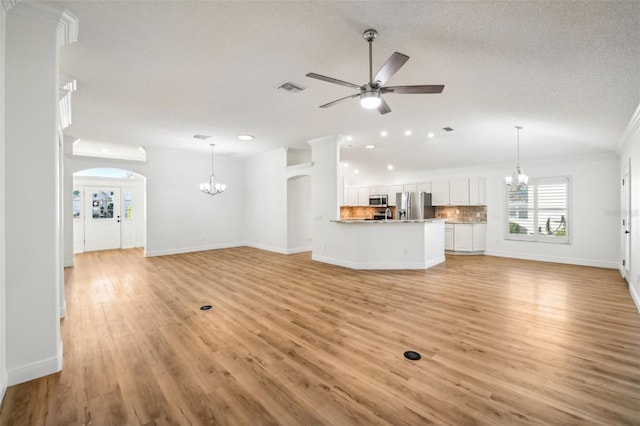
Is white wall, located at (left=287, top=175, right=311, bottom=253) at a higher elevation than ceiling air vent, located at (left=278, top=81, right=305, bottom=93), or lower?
lower

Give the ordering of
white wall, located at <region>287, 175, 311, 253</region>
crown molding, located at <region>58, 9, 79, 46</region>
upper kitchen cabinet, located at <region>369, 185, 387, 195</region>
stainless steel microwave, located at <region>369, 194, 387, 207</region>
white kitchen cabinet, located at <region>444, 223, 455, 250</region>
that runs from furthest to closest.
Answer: upper kitchen cabinet, located at <region>369, 185, 387, 195</region> → stainless steel microwave, located at <region>369, 194, 387, 207</region> → white kitchen cabinet, located at <region>444, 223, 455, 250</region> → white wall, located at <region>287, 175, 311, 253</region> → crown molding, located at <region>58, 9, 79, 46</region>

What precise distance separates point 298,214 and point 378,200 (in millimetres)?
3283

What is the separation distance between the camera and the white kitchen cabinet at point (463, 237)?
26.7ft

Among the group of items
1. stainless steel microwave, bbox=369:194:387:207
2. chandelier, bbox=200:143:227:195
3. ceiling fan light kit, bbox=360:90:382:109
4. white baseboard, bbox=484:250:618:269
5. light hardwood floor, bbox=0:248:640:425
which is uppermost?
ceiling fan light kit, bbox=360:90:382:109

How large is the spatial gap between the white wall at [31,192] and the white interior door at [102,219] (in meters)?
8.17

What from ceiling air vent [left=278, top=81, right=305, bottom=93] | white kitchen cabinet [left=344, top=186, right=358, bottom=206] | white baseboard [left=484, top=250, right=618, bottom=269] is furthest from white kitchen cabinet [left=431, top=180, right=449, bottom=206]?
ceiling air vent [left=278, top=81, right=305, bottom=93]

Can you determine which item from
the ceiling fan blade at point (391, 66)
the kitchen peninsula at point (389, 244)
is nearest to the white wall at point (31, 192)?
the ceiling fan blade at point (391, 66)

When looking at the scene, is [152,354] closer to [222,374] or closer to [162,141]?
[222,374]

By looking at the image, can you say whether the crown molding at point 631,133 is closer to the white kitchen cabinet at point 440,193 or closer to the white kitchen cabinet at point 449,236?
the white kitchen cabinet at point 440,193

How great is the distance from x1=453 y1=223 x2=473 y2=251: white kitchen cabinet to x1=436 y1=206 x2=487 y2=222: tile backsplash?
59 cm

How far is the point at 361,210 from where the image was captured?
452 inches

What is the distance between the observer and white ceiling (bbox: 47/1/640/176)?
2.25 meters

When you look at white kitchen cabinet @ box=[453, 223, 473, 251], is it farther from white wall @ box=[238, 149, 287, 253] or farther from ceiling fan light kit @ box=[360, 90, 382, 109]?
ceiling fan light kit @ box=[360, 90, 382, 109]

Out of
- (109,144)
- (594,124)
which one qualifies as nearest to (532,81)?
(594,124)
